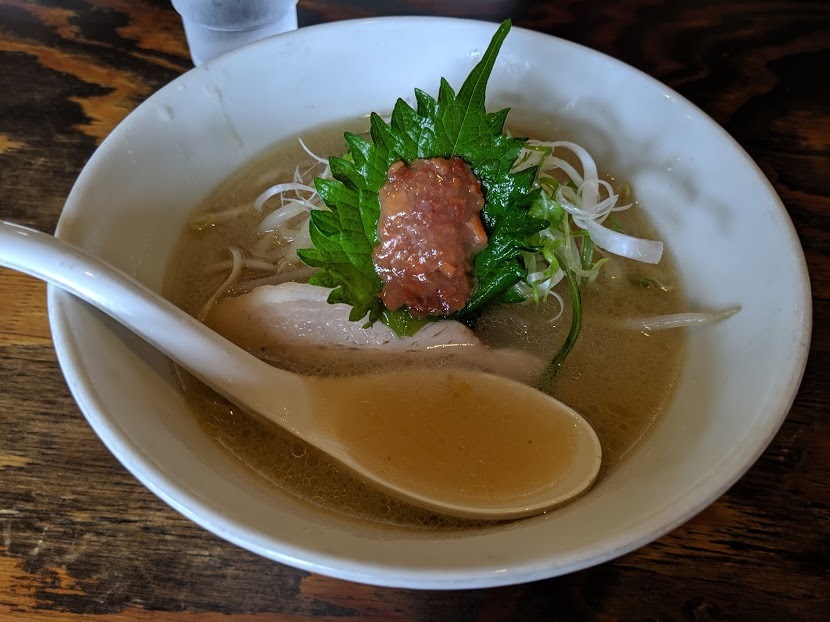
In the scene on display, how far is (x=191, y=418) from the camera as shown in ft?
3.66

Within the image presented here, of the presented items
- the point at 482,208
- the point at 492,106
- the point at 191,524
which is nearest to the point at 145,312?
the point at 191,524

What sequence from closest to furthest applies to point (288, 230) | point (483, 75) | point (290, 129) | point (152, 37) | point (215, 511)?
point (215, 511), point (483, 75), point (288, 230), point (290, 129), point (152, 37)

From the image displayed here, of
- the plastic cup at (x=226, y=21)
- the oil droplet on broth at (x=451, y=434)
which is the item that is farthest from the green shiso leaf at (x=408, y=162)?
the plastic cup at (x=226, y=21)

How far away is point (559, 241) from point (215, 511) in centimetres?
84

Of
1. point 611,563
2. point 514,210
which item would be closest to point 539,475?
point 611,563

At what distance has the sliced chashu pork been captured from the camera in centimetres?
127

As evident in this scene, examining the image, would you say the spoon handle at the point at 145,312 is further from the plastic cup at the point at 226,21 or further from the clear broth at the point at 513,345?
the plastic cup at the point at 226,21

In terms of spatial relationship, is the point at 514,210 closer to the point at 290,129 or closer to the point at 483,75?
the point at 483,75

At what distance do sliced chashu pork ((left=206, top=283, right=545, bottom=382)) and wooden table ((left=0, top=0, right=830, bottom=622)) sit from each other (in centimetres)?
35

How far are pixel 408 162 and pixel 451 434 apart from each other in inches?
21.3

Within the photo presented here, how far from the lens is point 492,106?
5.20 feet

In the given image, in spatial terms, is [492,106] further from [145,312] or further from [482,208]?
[145,312]

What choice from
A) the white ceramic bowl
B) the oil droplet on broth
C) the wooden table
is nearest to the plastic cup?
the wooden table

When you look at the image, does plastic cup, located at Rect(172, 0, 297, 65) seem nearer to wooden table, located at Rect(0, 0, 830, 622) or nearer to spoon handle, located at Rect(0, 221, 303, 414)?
wooden table, located at Rect(0, 0, 830, 622)
